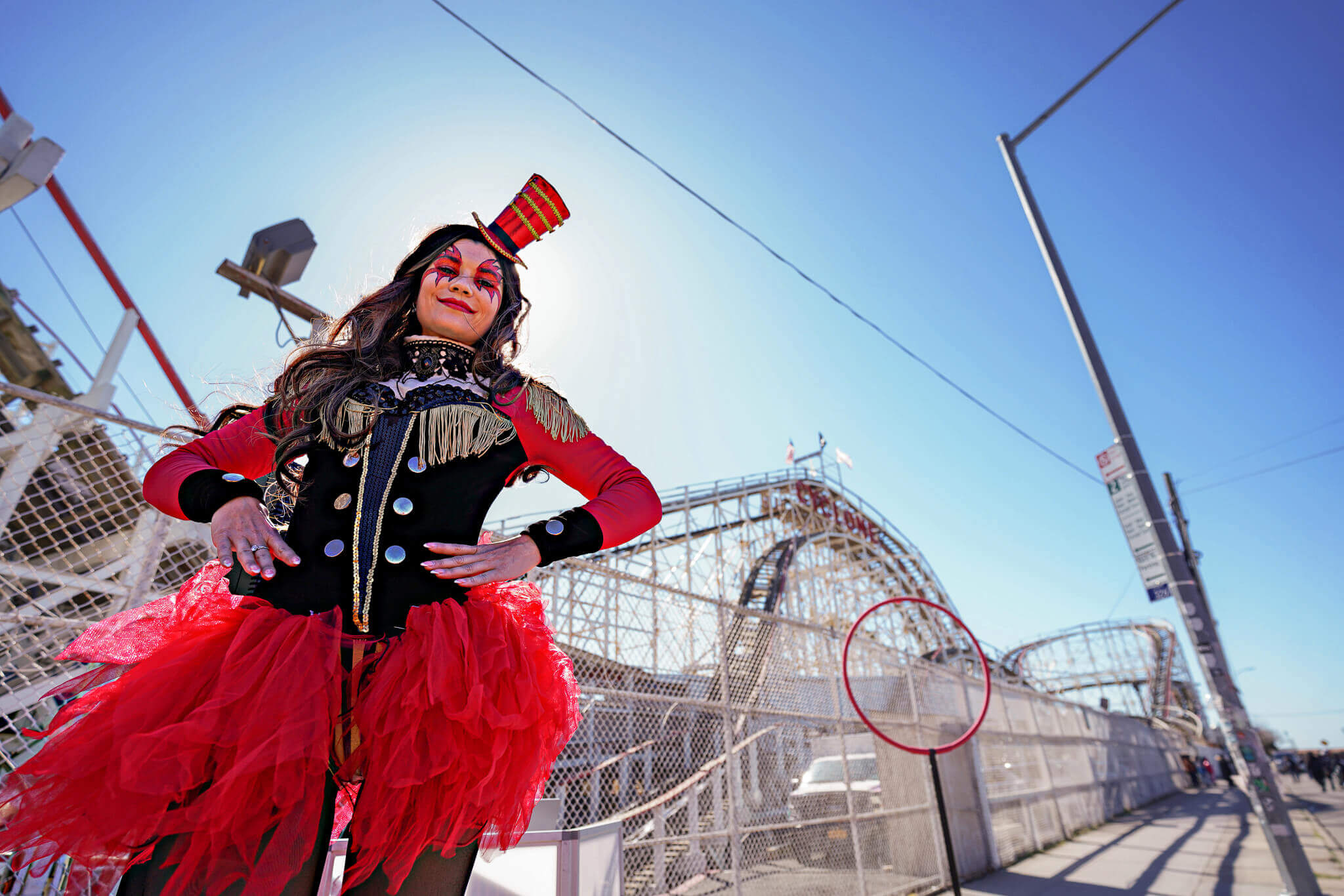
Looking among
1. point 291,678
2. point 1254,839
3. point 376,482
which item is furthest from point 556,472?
point 1254,839

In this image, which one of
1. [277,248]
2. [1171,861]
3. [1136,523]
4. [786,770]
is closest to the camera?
[277,248]

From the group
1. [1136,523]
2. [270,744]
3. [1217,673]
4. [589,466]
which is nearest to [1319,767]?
[1217,673]

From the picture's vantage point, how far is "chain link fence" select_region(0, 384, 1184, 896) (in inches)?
116

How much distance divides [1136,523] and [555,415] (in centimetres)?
530

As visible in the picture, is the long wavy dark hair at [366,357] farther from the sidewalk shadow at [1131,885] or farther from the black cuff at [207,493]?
the sidewalk shadow at [1131,885]

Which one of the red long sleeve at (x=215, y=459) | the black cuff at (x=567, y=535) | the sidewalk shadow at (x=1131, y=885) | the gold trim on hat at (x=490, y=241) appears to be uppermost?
the gold trim on hat at (x=490, y=241)

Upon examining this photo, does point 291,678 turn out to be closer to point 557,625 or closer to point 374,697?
point 374,697

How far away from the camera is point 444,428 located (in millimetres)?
1281

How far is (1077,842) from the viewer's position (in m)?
7.99

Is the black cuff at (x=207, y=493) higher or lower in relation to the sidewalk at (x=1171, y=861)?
higher

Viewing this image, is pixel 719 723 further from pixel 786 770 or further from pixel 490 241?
pixel 490 241

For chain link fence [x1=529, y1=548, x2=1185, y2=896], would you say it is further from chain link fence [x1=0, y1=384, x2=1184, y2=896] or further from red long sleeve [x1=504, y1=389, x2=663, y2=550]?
red long sleeve [x1=504, y1=389, x2=663, y2=550]

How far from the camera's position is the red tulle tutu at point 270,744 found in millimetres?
854

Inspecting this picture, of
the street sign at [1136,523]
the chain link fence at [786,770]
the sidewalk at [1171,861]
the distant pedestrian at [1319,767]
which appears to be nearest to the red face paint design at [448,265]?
the chain link fence at [786,770]
